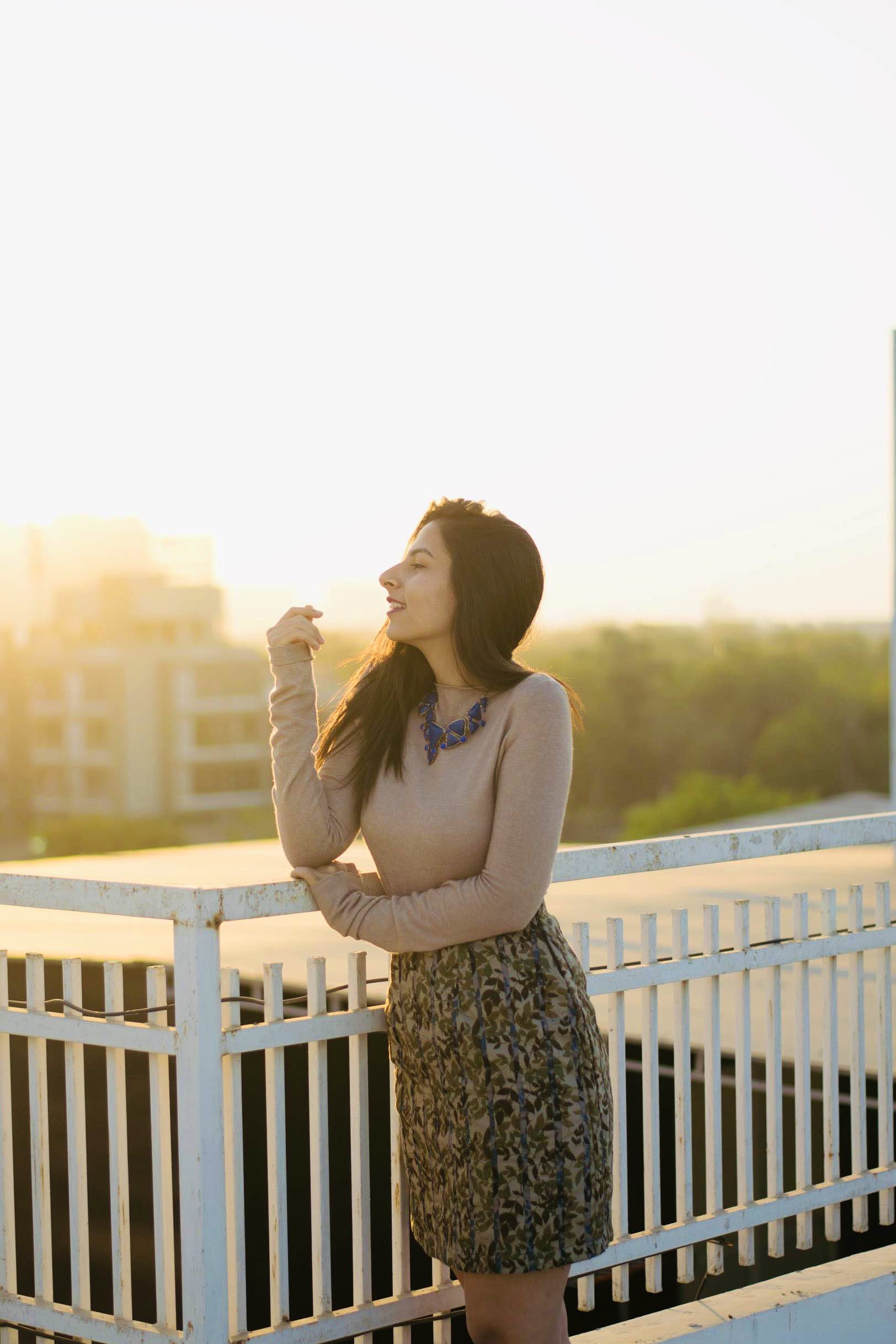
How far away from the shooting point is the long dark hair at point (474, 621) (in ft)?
6.56

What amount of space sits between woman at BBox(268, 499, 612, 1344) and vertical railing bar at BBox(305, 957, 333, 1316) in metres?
0.14

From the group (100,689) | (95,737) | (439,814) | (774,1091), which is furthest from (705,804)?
(439,814)

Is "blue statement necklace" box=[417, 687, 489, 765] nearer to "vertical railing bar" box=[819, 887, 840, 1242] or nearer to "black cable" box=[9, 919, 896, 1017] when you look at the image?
"black cable" box=[9, 919, 896, 1017]

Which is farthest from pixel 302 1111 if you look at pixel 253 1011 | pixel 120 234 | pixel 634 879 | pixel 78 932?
pixel 120 234

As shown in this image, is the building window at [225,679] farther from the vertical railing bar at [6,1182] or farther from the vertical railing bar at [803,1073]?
the vertical railing bar at [6,1182]

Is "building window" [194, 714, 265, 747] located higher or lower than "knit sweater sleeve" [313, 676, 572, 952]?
lower

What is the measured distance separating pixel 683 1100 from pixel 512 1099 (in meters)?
0.78

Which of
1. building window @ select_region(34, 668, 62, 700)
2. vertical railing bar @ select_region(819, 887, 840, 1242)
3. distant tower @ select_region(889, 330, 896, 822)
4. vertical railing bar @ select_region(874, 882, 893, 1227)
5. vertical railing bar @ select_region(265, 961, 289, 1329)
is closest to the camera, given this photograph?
vertical railing bar @ select_region(265, 961, 289, 1329)

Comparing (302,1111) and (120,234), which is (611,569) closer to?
(120,234)

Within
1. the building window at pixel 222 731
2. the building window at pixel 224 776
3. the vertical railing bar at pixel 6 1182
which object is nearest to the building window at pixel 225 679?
the building window at pixel 222 731

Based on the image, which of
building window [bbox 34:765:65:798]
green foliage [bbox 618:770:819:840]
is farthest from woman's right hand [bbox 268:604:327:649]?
building window [bbox 34:765:65:798]

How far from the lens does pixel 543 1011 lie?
1.96 meters

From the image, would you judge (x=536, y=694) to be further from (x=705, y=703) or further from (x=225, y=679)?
(x=225, y=679)

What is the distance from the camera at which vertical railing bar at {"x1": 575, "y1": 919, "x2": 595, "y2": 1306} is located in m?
2.43
